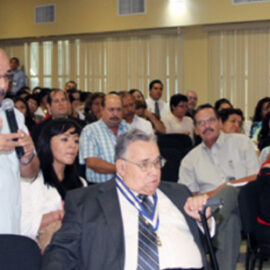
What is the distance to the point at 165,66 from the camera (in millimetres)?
10664

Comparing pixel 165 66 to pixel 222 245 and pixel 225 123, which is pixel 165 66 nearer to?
pixel 225 123

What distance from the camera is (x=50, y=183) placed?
11.0 ft

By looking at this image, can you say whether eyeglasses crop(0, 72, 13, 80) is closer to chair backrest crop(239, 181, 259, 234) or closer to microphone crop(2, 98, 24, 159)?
microphone crop(2, 98, 24, 159)

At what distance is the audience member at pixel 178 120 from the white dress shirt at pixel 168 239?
5595 mm

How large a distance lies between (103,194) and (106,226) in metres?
0.17

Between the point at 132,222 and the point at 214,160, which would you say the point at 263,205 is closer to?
the point at 214,160

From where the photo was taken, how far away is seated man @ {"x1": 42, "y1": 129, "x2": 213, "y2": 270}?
2.34 meters

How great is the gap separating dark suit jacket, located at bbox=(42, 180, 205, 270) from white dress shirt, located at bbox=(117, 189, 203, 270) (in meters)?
0.04

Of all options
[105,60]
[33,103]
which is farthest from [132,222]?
[105,60]

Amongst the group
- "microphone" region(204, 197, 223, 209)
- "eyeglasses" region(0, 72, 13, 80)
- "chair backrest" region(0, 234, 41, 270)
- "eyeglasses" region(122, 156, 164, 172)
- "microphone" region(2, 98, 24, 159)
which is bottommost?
"chair backrest" region(0, 234, 41, 270)

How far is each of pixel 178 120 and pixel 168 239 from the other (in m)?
Answer: 5.85

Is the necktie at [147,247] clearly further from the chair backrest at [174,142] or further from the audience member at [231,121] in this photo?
the chair backrest at [174,142]

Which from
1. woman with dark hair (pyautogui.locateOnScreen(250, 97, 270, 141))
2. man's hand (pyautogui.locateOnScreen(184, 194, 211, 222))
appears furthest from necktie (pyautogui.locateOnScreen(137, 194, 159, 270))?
woman with dark hair (pyautogui.locateOnScreen(250, 97, 270, 141))

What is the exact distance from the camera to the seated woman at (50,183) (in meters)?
3.12
